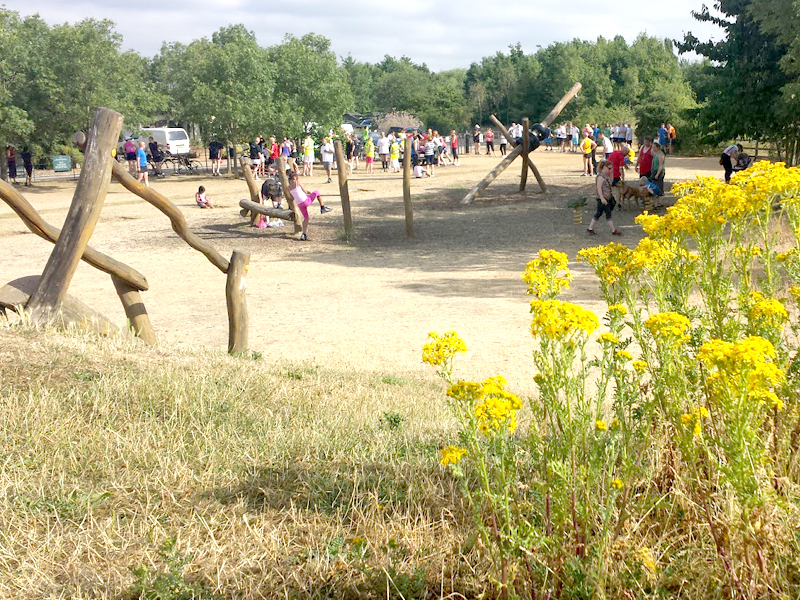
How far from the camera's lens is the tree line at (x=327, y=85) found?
63.5 feet

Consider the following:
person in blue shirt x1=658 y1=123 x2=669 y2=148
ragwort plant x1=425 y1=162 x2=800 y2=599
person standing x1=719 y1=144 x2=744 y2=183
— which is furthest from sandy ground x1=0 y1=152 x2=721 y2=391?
person in blue shirt x1=658 y1=123 x2=669 y2=148

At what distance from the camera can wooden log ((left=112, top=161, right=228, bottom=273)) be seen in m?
7.93

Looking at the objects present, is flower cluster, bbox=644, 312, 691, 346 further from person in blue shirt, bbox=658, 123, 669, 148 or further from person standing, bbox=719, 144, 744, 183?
person in blue shirt, bbox=658, 123, 669, 148

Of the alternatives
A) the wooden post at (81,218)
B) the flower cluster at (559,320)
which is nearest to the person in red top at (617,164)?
the wooden post at (81,218)

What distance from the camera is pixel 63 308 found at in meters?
7.31

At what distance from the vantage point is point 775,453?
3.19m

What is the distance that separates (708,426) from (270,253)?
47.1ft

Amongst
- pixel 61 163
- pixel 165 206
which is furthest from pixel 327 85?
pixel 165 206

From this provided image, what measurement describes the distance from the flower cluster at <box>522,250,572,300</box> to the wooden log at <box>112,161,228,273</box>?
5.46 m

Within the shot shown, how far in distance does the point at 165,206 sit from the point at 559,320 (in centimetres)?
642

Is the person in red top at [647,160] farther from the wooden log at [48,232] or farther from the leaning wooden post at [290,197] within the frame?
the wooden log at [48,232]

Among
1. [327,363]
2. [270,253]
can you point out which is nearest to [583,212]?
[270,253]

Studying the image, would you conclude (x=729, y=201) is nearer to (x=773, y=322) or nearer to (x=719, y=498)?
(x=773, y=322)

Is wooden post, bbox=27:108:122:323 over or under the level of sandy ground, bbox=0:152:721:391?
over
